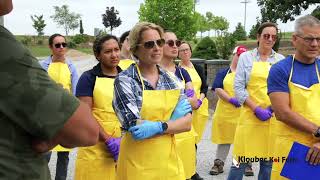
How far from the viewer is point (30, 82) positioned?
5.23 feet

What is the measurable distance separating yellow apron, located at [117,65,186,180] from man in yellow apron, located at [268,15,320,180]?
0.93 m

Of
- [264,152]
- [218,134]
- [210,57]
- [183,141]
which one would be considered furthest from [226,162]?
[210,57]

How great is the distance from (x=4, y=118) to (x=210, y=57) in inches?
674

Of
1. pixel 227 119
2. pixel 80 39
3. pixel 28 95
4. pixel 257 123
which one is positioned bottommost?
pixel 80 39

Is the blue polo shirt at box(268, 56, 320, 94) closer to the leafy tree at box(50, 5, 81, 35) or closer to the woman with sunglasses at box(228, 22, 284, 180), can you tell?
the woman with sunglasses at box(228, 22, 284, 180)

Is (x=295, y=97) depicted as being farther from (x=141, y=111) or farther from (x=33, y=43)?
(x=33, y=43)

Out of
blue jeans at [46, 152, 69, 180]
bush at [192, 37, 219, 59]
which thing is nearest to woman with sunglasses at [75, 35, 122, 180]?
blue jeans at [46, 152, 69, 180]

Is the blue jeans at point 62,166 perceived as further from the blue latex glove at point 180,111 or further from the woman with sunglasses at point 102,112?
the blue latex glove at point 180,111

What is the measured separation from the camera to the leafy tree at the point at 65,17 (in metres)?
82.2

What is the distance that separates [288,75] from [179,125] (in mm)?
1035

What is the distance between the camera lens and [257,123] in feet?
17.0

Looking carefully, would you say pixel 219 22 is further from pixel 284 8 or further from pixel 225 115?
pixel 225 115

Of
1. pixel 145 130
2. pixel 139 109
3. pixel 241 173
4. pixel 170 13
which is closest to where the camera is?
pixel 145 130

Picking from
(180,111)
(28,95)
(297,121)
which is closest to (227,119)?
(297,121)
